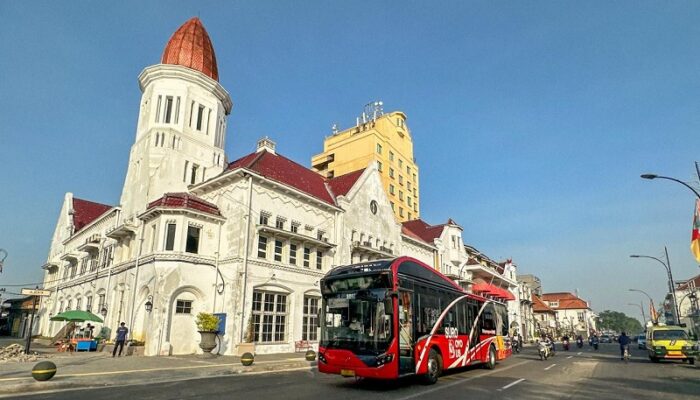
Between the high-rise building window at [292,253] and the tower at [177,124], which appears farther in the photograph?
the tower at [177,124]

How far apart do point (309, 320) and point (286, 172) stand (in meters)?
11.1

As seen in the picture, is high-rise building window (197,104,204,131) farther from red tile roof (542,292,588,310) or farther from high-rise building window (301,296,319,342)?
red tile roof (542,292,588,310)

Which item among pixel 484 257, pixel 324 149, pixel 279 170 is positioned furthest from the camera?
pixel 324 149

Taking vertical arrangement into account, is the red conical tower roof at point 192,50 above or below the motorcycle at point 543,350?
above

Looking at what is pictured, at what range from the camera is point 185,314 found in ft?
79.8

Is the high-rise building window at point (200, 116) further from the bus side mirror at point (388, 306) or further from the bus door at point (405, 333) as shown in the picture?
the bus side mirror at point (388, 306)

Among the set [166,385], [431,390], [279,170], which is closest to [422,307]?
[431,390]

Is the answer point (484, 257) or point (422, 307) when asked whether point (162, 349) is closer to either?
point (422, 307)

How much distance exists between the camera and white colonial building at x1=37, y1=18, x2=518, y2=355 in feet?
80.4

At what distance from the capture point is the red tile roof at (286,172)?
29.0 m

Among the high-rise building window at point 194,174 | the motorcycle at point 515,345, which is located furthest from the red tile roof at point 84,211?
the motorcycle at point 515,345

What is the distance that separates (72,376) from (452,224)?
43781 millimetres

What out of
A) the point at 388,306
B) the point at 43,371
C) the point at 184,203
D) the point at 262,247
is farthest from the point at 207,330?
the point at 388,306

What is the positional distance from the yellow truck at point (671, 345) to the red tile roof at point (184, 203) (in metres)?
27.0
